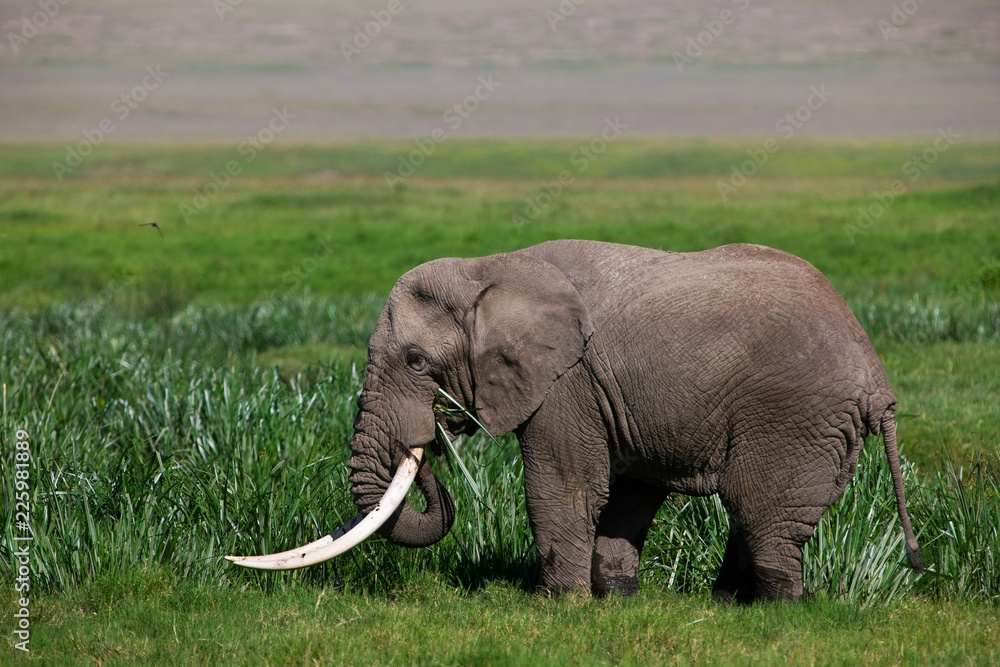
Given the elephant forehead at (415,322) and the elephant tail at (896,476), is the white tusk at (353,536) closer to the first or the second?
the elephant forehead at (415,322)

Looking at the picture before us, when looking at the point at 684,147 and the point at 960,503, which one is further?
the point at 684,147

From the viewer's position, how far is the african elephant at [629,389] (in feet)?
15.7

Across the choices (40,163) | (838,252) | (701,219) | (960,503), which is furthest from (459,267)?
(40,163)

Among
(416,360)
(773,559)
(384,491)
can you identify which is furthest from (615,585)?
(416,360)

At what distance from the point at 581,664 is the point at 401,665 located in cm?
76

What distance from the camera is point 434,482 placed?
17.5 feet

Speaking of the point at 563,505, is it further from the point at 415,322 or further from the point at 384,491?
the point at 415,322

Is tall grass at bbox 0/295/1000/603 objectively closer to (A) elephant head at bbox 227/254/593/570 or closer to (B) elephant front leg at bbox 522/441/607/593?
(B) elephant front leg at bbox 522/441/607/593

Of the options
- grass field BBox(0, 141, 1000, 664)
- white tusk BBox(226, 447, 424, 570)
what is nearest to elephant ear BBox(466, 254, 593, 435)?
white tusk BBox(226, 447, 424, 570)

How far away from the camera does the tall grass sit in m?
5.47

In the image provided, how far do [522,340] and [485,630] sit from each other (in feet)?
4.41

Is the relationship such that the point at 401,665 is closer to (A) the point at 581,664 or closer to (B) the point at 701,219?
(A) the point at 581,664

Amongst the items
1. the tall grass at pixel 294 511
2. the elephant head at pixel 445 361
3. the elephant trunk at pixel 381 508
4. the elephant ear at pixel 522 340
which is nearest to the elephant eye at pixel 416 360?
the elephant head at pixel 445 361

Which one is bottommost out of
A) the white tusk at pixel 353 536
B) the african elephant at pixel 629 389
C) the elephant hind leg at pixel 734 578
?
the elephant hind leg at pixel 734 578
